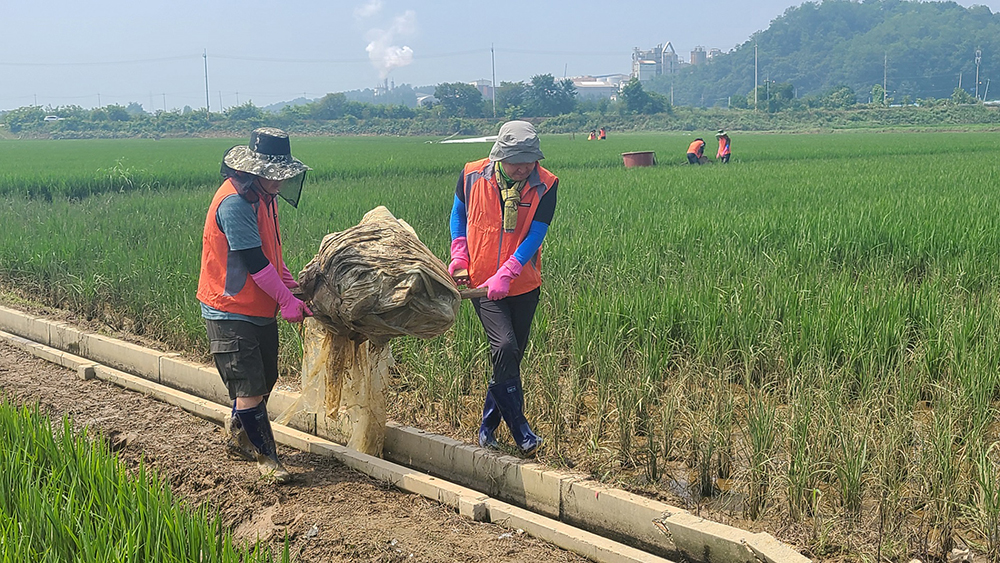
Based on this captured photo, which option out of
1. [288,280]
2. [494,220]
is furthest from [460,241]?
[288,280]

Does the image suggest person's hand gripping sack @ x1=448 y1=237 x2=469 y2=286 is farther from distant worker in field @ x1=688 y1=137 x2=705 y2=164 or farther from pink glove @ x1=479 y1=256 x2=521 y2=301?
distant worker in field @ x1=688 y1=137 x2=705 y2=164

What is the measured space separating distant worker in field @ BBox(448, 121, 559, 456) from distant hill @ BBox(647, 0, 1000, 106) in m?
125

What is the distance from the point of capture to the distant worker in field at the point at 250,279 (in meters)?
3.95

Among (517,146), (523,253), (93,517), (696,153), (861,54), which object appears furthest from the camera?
(861,54)

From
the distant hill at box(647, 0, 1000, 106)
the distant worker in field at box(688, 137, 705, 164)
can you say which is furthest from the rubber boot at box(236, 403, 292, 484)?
the distant hill at box(647, 0, 1000, 106)

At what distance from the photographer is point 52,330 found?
7.08 m

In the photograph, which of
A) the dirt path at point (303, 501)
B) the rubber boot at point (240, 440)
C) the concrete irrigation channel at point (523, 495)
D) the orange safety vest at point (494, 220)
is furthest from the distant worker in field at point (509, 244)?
the rubber boot at point (240, 440)

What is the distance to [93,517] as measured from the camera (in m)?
2.99

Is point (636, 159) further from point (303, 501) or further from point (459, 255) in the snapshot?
point (303, 501)

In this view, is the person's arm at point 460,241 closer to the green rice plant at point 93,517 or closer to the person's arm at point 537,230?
the person's arm at point 537,230

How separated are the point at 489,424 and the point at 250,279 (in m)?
1.30

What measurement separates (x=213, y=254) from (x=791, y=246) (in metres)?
5.26

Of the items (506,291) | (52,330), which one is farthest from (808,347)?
(52,330)

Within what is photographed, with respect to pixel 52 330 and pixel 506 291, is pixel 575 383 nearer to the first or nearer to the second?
pixel 506 291
